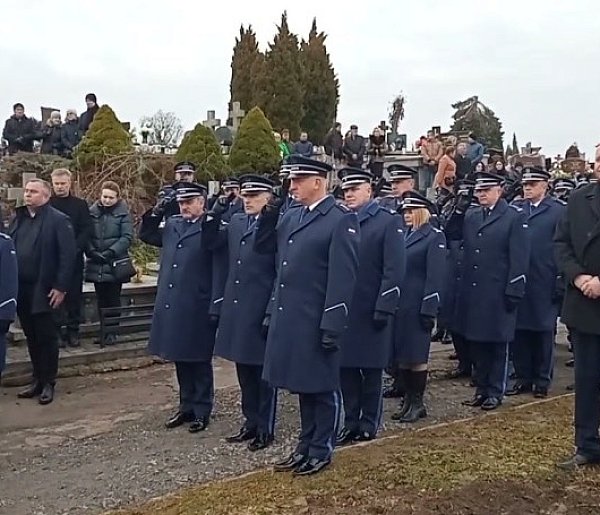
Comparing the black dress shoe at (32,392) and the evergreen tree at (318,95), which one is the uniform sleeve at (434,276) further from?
the evergreen tree at (318,95)

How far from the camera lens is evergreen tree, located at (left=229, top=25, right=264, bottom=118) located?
3512 cm

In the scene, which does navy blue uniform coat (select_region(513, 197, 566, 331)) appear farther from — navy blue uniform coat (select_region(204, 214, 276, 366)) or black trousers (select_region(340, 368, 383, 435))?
navy blue uniform coat (select_region(204, 214, 276, 366))

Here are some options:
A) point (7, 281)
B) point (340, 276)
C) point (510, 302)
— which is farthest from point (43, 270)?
point (510, 302)

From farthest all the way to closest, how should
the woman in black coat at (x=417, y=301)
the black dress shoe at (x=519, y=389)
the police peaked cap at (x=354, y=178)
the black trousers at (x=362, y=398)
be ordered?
the black dress shoe at (x=519, y=389) < the woman in black coat at (x=417, y=301) < the police peaked cap at (x=354, y=178) < the black trousers at (x=362, y=398)

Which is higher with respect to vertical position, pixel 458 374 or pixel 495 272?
pixel 495 272

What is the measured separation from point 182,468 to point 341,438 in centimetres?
110

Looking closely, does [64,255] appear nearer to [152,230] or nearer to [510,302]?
[152,230]

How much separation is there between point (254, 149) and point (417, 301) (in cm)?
1146

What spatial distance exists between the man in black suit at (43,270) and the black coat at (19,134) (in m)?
8.87

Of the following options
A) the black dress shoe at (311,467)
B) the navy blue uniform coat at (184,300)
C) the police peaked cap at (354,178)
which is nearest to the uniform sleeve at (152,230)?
the navy blue uniform coat at (184,300)

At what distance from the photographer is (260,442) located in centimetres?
587

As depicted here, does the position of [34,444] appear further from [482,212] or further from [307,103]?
[307,103]

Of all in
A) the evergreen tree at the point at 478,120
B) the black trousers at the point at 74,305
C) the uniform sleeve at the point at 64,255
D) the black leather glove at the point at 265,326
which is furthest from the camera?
the evergreen tree at the point at 478,120

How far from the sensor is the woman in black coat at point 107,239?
875 cm
